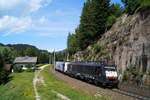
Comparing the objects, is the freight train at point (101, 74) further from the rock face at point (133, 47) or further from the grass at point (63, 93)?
the grass at point (63, 93)

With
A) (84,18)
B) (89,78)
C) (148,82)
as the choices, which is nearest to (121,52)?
(89,78)

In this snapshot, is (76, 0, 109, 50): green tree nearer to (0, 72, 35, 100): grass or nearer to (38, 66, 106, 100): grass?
(0, 72, 35, 100): grass

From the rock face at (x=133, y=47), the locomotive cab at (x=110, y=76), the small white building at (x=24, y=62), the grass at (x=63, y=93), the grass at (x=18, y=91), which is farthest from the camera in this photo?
the small white building at (x=24, y=62)

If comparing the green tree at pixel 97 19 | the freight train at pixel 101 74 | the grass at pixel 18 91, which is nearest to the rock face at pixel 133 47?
the freight train at pixel 101 74

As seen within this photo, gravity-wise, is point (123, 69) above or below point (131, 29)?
below

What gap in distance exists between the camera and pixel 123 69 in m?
31.5

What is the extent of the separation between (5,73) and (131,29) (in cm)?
2890

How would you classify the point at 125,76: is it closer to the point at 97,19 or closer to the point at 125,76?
the point at 125,76

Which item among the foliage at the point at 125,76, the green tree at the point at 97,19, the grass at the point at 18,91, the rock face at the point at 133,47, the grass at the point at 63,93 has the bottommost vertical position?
the grass at the point at 18,91

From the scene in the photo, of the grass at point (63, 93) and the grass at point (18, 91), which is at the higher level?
the grass at point (63, 93)

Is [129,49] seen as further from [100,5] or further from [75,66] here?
[100,5]

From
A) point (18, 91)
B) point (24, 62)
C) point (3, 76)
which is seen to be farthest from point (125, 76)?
point (24, 62)

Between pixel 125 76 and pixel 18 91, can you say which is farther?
pixel 125 76

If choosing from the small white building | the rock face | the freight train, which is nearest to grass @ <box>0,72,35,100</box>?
the freight train
